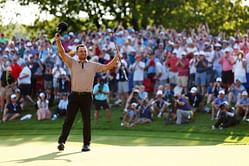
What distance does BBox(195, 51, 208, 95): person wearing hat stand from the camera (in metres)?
17.2

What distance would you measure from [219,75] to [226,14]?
1462cm

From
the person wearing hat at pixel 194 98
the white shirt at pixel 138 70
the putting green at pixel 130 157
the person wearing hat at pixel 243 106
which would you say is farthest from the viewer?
the white shirt at pixel 138 70

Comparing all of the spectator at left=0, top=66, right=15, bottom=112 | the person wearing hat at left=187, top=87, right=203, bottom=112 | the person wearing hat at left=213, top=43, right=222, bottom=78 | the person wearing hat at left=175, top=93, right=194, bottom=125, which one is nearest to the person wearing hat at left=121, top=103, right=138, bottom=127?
the person wearing hat at left=175, top=93, right=194, bottom=125

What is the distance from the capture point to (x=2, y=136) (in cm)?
1585

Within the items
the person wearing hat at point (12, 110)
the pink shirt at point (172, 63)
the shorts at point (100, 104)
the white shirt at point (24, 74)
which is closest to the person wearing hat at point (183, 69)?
the pink shirt at point (172, 63)

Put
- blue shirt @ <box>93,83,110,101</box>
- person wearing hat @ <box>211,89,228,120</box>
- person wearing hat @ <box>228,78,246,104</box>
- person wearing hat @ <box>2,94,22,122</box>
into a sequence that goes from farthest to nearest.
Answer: person wearing hat @ <box>2,94,22,122</box>
blue shirt @ <box>93,83,110,101</box>
person wearing hat @ <box>228,78,246,104</box>
person wearing hat @ <box>211,89,228,120</box>

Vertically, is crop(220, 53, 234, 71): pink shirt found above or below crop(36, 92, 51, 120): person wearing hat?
above

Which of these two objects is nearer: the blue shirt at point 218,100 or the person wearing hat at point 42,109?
the blue shirt at point 218,100

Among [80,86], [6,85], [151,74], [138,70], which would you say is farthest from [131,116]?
[80,86]

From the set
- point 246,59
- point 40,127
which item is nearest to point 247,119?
point 246,59

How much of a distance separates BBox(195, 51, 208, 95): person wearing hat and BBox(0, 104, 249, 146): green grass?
0.96 m

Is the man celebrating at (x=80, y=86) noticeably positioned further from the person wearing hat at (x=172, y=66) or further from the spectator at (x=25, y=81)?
the spectator at (x=25, y=81)

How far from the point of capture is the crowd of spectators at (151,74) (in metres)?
16.5

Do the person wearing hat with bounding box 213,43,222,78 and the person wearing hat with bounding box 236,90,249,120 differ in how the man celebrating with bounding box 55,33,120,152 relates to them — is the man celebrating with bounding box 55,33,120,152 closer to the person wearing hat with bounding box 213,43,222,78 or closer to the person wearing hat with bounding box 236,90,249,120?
the person wearing hat with bounding box 236,90,249,120
